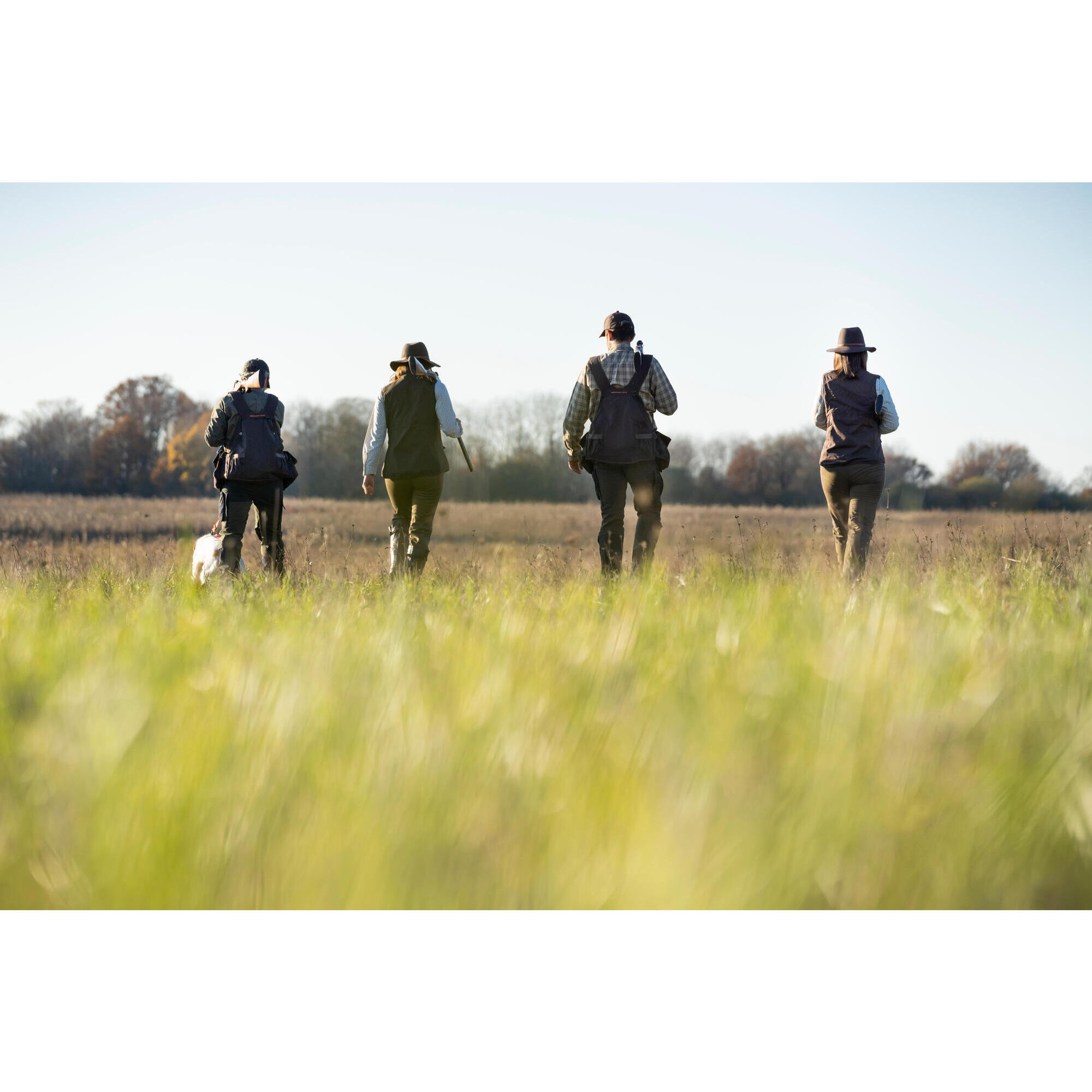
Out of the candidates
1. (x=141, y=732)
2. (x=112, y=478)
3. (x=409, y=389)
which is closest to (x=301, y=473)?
(x=112, y=478)

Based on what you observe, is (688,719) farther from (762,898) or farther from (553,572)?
(553,572)

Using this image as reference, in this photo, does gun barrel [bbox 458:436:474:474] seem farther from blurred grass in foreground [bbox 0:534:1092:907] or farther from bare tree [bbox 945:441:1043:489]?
bare tree [bbox 945:441:1043:489]

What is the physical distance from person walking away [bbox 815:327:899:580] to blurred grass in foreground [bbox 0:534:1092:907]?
4055 millimetres

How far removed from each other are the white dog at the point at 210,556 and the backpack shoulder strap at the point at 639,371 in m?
3.50

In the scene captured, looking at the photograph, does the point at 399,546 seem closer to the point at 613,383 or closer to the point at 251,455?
the point at 251,455

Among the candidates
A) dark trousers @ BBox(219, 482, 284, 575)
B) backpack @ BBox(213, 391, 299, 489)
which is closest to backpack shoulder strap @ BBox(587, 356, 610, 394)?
backpack @ BBox(213, 391, 299, 489)

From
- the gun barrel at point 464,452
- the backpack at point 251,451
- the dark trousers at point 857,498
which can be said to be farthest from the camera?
the backpack at point 251,451

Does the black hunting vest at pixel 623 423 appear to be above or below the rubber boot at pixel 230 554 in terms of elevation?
above

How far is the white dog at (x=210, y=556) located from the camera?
6.87 m

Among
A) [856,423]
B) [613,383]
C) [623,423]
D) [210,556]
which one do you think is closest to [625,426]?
[623,423]

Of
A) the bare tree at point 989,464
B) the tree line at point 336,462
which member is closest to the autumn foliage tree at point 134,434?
the tree line at point 336,462

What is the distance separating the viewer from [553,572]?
735cm

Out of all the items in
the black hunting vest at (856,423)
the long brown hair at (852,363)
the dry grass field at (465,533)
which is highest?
the long brown hair at (852,363)

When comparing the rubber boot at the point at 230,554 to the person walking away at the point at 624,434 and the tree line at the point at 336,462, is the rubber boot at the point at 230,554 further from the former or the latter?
the tree line at the point at 336,462
